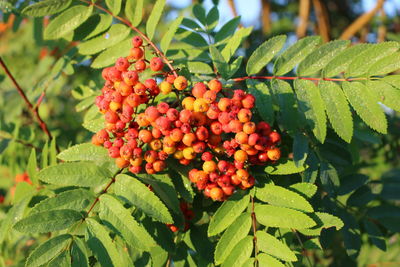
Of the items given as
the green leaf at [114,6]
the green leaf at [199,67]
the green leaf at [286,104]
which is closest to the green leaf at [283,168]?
the green leaf at [286,104]

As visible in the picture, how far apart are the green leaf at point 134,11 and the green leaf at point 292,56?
0.64 m

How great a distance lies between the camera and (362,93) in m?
1.43

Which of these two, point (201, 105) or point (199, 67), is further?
point (199, 67)

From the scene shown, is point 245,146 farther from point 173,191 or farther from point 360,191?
point 360,191

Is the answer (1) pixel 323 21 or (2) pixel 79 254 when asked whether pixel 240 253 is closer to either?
(2) pixel 79 254

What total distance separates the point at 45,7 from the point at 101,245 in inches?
40.4

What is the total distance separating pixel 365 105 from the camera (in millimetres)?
1412

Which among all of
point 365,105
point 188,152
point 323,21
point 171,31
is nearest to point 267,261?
point 188,152

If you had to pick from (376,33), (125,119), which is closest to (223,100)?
(125,119)

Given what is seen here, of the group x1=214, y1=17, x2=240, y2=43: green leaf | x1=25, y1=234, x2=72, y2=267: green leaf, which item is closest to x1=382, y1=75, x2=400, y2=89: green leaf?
x1=214, y1=17, x2=240, y2=43: green leaf

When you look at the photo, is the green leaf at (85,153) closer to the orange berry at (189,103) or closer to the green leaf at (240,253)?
the orange berry at (189,103)

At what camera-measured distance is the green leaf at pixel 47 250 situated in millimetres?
1258

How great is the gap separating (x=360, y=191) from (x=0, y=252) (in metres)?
1.86

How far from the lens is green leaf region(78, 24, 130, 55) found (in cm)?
176
